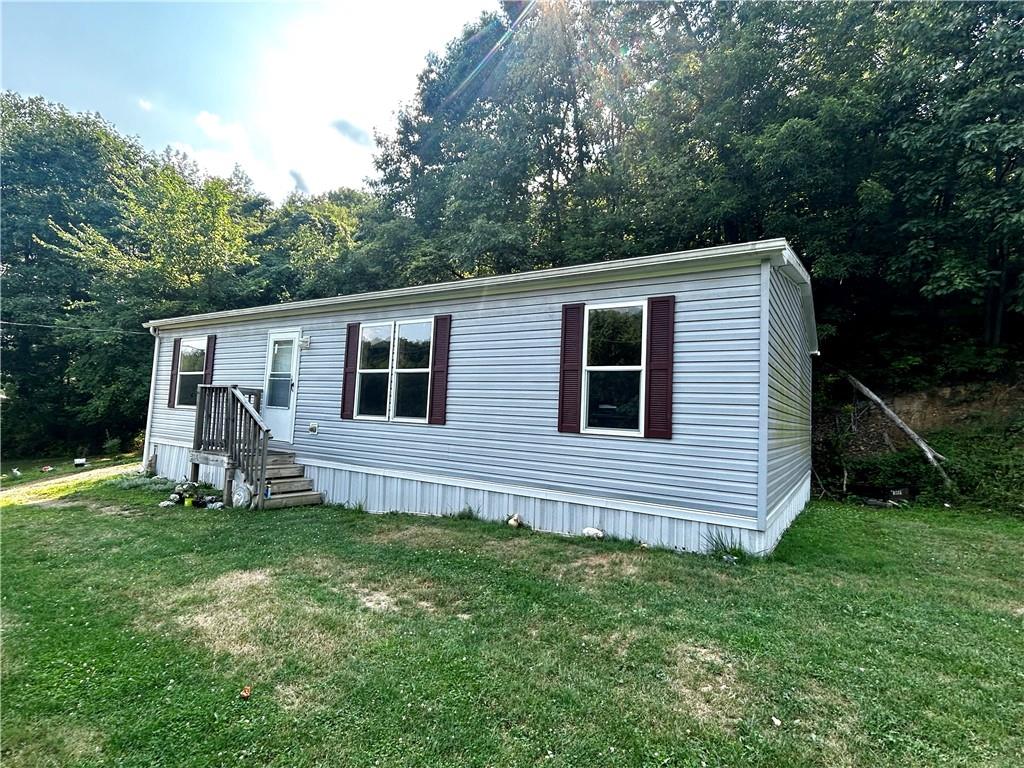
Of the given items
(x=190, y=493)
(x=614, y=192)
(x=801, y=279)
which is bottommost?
(x=190, y=493)

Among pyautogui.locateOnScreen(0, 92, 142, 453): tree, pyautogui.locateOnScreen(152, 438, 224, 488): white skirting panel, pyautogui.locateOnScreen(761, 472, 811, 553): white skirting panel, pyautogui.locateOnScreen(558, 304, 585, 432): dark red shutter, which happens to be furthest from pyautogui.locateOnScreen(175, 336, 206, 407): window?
pyautogui.locateOnScreen(761, 472, 811, 553): white skirting panel

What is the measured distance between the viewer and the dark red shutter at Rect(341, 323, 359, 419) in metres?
7.39

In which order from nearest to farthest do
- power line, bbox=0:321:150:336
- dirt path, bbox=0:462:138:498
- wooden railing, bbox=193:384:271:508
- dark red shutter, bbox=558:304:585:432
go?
dark red shutter, bbox=558:304:585:432, wooden railing, bbox=193:384:271:508, dirt path, bbox=0:462:138:498, power line, bbox=0:321:150:336

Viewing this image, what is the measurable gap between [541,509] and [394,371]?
3.04 m

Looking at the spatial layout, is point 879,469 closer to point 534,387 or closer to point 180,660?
point 534,387

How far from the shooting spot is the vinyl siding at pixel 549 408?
177 inches

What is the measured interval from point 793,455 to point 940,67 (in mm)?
7803

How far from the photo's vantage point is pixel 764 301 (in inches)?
174

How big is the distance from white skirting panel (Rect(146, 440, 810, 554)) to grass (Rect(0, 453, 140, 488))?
22.6 ft

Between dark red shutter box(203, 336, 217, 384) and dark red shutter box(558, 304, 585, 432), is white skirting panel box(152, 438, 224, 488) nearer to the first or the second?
dark red shutter box(203, 336, 217, 384)

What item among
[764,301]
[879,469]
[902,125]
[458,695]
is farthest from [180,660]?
[902,125]

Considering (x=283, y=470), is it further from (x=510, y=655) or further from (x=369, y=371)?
(x=510, y=655)

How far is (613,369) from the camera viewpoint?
5117 mm

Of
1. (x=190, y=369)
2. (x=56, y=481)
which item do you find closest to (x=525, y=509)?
(x=190, y=369)
